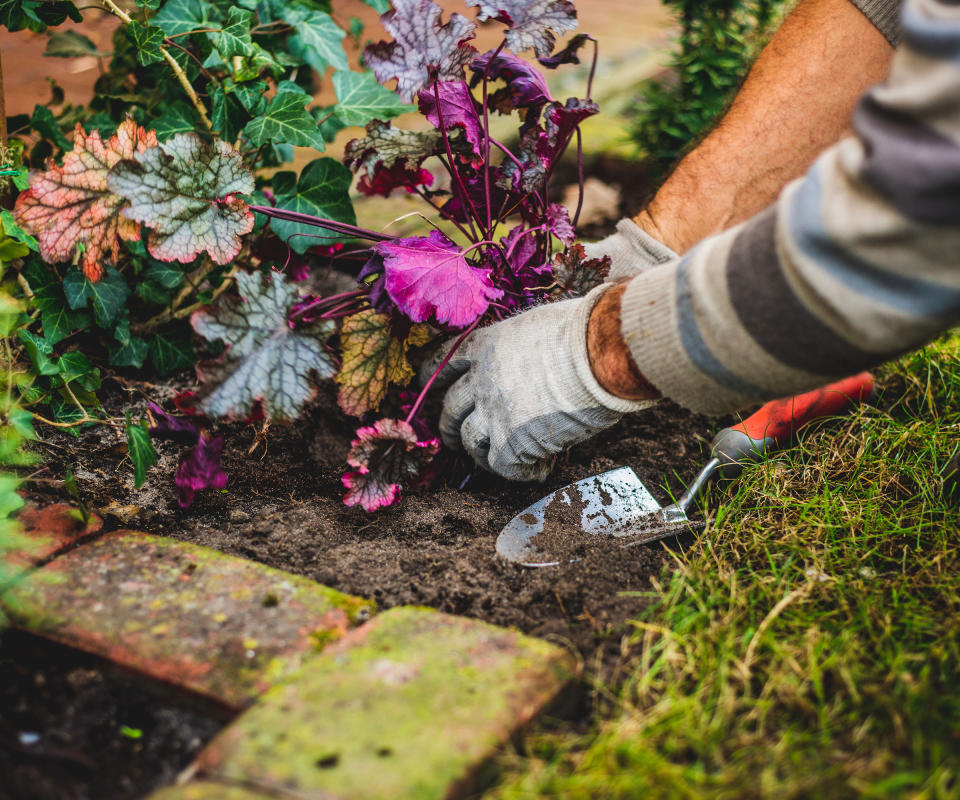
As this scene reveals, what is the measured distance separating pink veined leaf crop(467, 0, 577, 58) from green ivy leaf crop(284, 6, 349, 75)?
45 centimetres

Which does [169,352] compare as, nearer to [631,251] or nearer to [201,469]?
[201,469]

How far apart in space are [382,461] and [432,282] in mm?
366

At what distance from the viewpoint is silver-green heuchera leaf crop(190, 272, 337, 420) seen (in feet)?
4.21

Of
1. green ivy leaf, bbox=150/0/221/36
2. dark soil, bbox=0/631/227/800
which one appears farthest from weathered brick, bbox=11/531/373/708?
green ivy leaf, bbox=150/0/221/36

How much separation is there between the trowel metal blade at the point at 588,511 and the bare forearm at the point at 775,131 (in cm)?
63

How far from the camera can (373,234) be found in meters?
1.57

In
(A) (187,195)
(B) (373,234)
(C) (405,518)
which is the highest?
(A) (187,195)

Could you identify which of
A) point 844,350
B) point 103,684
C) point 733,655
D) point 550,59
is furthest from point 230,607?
point 550,59

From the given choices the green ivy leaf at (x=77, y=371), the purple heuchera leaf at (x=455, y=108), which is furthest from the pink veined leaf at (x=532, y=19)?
the green ivy leaf at (x=77, y=371)

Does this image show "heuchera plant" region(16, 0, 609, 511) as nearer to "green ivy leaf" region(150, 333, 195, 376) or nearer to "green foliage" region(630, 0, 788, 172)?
"green ivy leaf" region(150, 333, 195, 376)

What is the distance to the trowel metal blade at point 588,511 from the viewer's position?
1.38m

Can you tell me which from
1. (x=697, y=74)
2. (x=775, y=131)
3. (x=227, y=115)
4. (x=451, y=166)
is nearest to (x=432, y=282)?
(x=451, y=166)

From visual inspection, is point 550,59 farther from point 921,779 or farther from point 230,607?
point 921,779

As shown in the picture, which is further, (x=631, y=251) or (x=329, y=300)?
(x=631, y=251)
